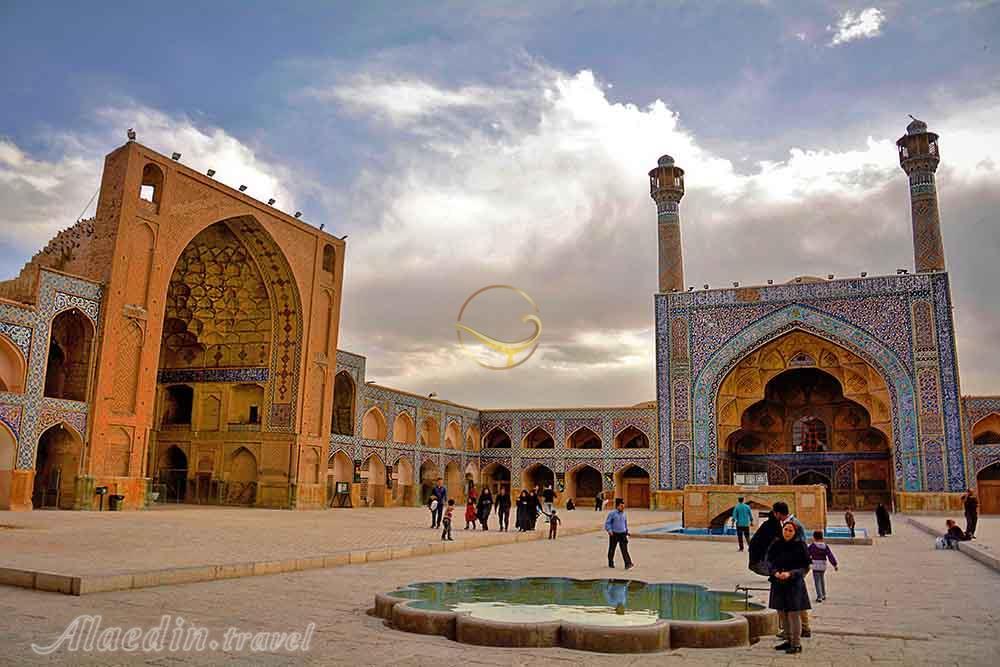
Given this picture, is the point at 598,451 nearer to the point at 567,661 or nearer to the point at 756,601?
the point at 756,601

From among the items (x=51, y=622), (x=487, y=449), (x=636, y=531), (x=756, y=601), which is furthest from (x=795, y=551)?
(x=487, y=449)

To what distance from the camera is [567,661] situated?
4246mm

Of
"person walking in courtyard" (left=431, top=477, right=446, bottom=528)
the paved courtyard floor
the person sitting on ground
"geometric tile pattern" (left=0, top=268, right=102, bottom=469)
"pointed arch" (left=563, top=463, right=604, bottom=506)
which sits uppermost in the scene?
"geometric tile pattern" (left=0, top=268, right=102, bottom=469)

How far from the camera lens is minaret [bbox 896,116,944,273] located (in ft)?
81.5

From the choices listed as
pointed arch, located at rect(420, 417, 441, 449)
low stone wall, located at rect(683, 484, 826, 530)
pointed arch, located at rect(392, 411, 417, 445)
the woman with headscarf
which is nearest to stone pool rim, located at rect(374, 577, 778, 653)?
the woman with headscarf

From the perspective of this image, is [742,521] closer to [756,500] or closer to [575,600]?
[756,500]

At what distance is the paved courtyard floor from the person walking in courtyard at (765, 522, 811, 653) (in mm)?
126

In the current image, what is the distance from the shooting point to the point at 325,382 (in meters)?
23.7

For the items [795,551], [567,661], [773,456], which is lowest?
[567,661]

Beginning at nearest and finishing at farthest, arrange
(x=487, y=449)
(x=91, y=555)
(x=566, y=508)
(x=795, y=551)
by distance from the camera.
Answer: (x=795, y=551) → (x=91, y=555) → (x=566, y=508) → (x=487, y=449)

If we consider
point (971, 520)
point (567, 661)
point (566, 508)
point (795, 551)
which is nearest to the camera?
point (567, 661)

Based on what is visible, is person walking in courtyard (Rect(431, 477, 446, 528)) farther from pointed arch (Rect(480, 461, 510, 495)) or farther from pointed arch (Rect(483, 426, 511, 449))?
pointed arch (Rect(483, 426, 511, 449))

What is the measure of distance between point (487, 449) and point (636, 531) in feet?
60.2

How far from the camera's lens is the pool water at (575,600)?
17.6 feet
